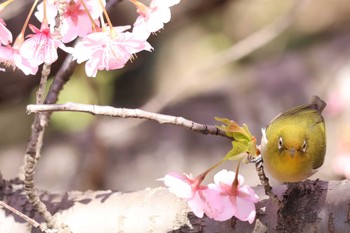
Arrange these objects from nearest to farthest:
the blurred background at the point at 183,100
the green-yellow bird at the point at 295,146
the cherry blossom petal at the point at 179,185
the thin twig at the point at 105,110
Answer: the thin twig at the point at 105,110 < the cherry blossom petal at the point at 179,185 < the green-yellow bird at the point at 295,146 < the blurred background at the point at 183,100

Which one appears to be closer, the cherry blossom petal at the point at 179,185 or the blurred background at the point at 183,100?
the cherry blossom petal at the point at 179,185

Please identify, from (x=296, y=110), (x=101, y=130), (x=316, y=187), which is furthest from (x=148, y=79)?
(x=316, y=187)

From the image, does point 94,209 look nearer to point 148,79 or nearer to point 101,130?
point 101,130

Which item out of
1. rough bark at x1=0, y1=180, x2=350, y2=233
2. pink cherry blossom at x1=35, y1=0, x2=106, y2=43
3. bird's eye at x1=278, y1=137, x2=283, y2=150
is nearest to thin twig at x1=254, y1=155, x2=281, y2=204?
rough bark at x1=0, y1=180, x2=350, y2=233

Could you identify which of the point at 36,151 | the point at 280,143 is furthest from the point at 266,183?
the point at 36,151

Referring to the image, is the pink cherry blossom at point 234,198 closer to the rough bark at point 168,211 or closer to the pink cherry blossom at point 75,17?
the rough bark at point 168,211

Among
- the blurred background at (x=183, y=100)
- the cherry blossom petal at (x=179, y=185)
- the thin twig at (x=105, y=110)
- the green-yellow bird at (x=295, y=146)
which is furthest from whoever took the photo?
the blurred background at (x=183, y=100)

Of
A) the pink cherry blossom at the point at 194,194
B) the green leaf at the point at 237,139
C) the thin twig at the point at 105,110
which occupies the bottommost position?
the pink cherry blossom at the point at 194,194

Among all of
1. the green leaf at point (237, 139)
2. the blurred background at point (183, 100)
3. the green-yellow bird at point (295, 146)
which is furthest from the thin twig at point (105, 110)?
the blurred background at point (183, 100)

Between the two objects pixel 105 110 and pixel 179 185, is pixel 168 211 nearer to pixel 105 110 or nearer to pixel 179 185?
pixel 179 185
